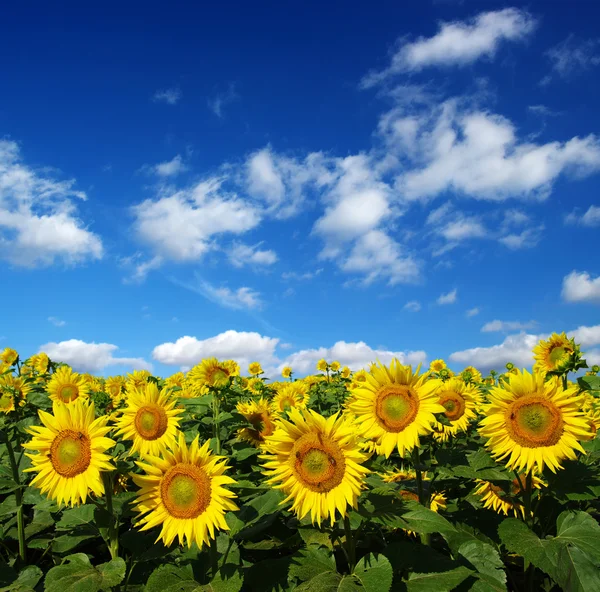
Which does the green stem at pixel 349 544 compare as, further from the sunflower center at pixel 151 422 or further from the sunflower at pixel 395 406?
the sunflower center at pixel 151 422

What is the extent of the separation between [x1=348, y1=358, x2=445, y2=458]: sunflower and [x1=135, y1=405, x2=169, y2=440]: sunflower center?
84.6 inches

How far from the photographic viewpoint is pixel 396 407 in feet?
14.3

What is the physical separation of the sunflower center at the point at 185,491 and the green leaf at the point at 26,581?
62.5 inches

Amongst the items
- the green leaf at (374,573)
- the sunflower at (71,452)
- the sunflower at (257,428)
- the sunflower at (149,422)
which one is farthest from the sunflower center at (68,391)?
the green leaf at (374,573)

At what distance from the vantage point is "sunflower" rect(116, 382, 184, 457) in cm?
541

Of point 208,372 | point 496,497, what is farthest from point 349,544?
point 208,372

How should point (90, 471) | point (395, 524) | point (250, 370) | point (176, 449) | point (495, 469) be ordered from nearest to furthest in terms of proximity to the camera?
point (395, 524) → point (176, 449) → point (90, 471) → point (495, 469) → point (250, 370)

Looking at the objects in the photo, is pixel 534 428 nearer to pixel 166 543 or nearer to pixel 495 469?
pixel 495 469

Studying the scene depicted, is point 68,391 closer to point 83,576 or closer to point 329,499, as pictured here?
point 83,576

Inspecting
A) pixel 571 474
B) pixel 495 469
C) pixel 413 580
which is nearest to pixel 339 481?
pixel 413 580

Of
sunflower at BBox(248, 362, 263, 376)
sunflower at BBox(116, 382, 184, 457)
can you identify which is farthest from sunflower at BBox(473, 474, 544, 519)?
sunflower at BBox(248, 362, 263, 376)

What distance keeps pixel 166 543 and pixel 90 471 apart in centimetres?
100

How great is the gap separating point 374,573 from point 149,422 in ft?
9.53

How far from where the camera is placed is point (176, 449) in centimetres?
380
